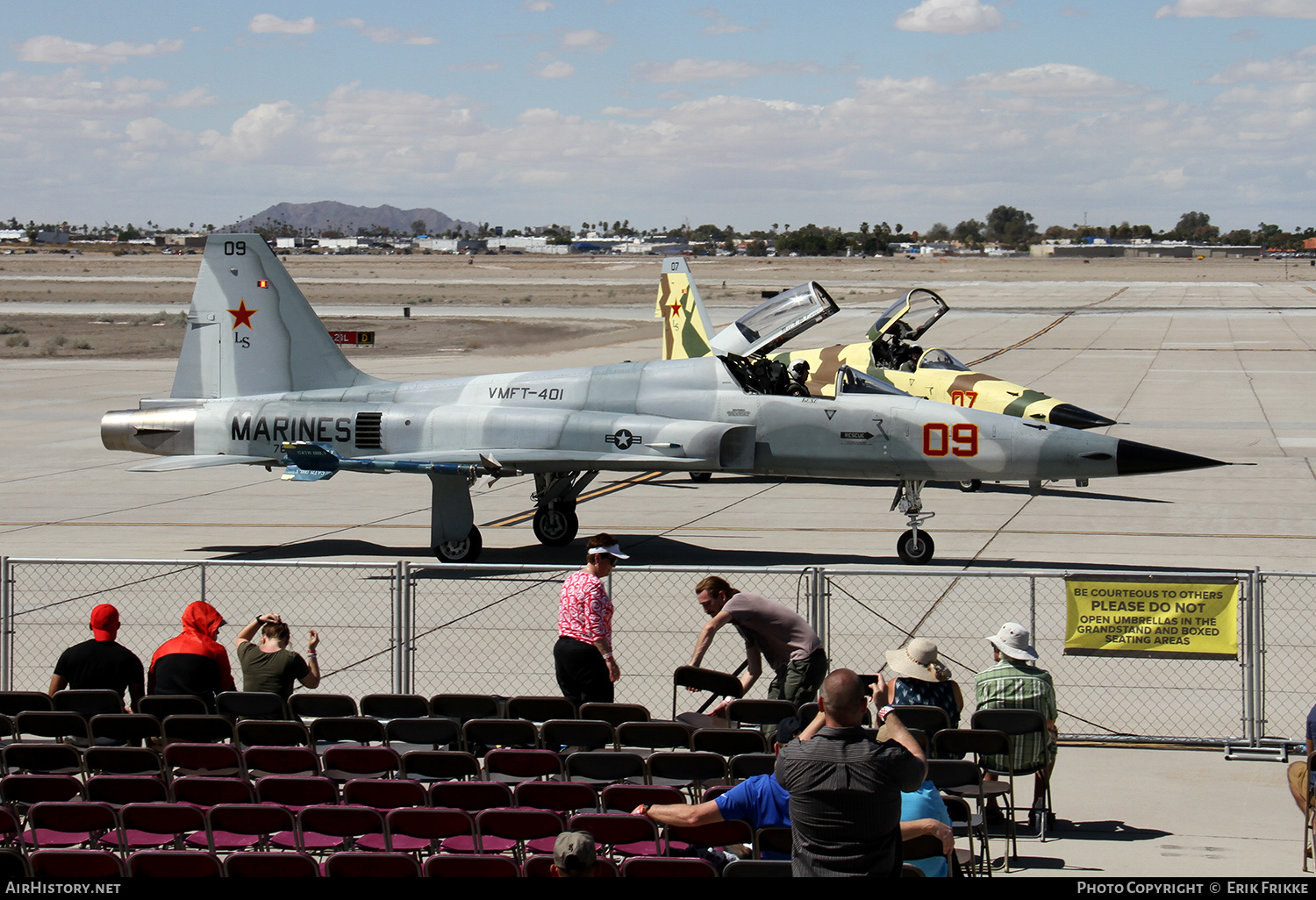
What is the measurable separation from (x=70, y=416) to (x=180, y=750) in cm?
2788

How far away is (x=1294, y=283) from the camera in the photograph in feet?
401

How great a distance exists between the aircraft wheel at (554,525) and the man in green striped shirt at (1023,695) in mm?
9546

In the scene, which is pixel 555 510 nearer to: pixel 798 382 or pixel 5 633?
pixel 798 382

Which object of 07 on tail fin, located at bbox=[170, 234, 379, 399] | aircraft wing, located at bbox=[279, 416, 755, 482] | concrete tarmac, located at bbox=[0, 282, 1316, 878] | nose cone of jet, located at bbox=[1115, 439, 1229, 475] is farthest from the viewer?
07 on tail fin, located at bbox=[170, 234, 379, 399]

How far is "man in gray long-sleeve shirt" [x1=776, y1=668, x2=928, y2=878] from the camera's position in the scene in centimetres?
521

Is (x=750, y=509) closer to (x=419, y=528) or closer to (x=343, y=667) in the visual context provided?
(x=419, y=528)

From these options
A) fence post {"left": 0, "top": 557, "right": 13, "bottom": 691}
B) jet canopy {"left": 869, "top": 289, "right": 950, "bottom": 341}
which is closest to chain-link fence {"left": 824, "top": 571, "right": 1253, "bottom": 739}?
jet canopy {"left": 869, "top": 289, "right": 950, "bottom": 341}

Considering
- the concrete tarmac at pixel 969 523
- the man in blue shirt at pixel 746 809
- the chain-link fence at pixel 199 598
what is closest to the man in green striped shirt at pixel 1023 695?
the concrete tarmac at pixel 969 523

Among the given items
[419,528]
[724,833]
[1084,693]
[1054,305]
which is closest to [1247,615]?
[1084,693]

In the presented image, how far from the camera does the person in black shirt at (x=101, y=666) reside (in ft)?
30.3

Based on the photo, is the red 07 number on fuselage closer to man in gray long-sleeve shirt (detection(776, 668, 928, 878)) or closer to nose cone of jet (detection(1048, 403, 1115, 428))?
nose cone of jet (detection(1048, 403, 1115, 428))

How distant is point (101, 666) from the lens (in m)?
9.26

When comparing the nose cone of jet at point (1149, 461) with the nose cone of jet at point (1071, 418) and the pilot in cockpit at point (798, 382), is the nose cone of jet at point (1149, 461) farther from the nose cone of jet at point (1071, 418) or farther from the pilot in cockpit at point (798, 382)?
the pilot in cockpit at point (798, 382)

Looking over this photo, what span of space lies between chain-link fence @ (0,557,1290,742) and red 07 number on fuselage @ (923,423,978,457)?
5.18ft
